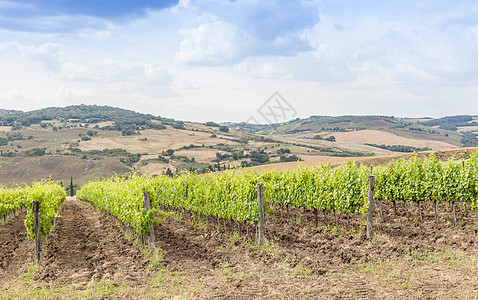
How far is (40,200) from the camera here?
1256 cm

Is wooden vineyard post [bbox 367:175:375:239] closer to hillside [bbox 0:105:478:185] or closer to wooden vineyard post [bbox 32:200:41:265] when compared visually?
wooden vineyard post [bbox 32:200:41:265]

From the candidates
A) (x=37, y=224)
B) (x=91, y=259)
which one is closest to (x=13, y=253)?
(x=37, y=224)

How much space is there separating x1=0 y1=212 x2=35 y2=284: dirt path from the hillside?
5407 cm

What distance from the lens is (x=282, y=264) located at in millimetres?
9211

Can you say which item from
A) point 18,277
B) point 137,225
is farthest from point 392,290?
point 18,277

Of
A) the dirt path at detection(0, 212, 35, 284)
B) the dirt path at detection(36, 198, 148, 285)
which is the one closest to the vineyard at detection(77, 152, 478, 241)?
the dirt path at detection(36, 198, 148, 285)

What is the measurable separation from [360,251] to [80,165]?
109 meters

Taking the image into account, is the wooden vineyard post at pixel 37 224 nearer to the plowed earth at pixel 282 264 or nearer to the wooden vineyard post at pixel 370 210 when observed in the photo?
the plowed earth at pixel 282 264

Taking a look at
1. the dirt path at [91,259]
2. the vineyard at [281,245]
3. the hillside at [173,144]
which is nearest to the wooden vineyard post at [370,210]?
the vineyard at [281,245]

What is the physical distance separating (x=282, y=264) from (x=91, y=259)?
6.22 metres

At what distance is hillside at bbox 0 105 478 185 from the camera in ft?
322

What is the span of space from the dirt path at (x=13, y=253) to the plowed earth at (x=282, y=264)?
5cm

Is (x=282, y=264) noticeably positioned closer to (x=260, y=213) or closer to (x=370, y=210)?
(x=260, y=213)

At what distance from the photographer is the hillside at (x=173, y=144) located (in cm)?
9819
